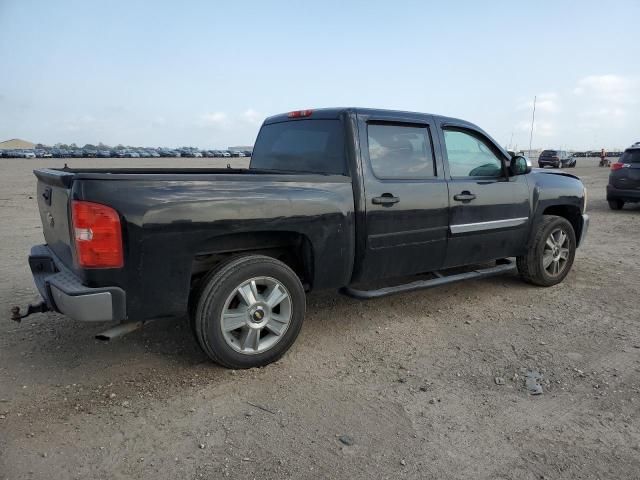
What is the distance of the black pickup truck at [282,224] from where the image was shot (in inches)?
116

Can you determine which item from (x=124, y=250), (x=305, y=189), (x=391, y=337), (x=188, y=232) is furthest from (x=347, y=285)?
(x=124, y=250)

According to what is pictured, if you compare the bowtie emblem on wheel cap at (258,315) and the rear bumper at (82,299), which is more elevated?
the rear bumper at (82,299)

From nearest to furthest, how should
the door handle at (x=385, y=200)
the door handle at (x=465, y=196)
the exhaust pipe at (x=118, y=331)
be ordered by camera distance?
the exhaust pipe at (x=118, y=331)
the door handle at (x=385, y=200)
the door handle at (x=465, y=196)

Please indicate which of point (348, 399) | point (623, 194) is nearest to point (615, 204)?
point (623, 194)

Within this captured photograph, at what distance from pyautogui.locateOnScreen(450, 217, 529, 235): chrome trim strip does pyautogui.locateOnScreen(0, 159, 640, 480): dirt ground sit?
2.66ft

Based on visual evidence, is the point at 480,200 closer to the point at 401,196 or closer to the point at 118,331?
the point at 401,196

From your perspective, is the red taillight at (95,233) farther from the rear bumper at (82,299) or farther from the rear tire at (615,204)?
the rear tire at (615,204)

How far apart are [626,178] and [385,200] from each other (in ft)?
34.2

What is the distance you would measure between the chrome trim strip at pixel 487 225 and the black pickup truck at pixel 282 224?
15 mm

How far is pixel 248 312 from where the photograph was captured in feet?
11.2

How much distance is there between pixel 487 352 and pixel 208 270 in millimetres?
2228

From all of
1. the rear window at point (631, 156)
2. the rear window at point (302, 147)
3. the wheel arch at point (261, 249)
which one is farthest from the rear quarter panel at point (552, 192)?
the rear window at point (631, 156)

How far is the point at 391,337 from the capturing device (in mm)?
4160

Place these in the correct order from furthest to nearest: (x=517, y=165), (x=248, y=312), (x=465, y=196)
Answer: (x=517, y=165) → (x=465, y=196) → (x=248, y=312)
